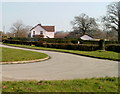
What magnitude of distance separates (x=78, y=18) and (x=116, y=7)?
2108cm

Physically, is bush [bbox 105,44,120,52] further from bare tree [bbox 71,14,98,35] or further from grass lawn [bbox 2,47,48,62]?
bare tree [bbox 71,14,98,35]

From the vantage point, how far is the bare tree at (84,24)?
213 feet

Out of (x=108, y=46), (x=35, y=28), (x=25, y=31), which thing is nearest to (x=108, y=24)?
(x=108, y=46)

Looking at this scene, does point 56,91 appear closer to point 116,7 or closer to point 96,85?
point 96,85

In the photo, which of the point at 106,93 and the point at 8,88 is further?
the point at 8,88

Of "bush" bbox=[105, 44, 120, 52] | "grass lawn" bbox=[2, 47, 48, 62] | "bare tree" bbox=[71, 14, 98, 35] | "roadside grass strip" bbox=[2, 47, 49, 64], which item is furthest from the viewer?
"bare tree" bbox=[71, 14, 98, 35]

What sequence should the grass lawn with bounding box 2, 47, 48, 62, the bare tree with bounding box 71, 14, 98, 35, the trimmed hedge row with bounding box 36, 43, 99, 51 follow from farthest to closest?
the bare tree with bounding box 71, 14, 98, 35 → the trimmed hedge row with bounding box 36, 43, 99, 51 → the grass lawn with bounding box 2, 47, 48, 62

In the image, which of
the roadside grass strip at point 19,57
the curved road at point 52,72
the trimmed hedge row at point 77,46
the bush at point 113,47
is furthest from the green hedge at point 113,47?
the curved road at point 52,72

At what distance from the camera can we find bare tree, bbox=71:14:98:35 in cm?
6506

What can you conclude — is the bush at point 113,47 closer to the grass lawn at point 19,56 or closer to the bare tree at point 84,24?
the grass lawn at point 19,56

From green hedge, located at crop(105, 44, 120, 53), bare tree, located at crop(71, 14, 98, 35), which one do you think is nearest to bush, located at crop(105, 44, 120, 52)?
green hedge, located at crop(105, 44, 120, 53)

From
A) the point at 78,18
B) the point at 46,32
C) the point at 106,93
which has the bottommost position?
the point at 106,93

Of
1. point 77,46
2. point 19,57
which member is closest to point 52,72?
point 19,57

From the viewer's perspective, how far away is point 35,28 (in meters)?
68.3
